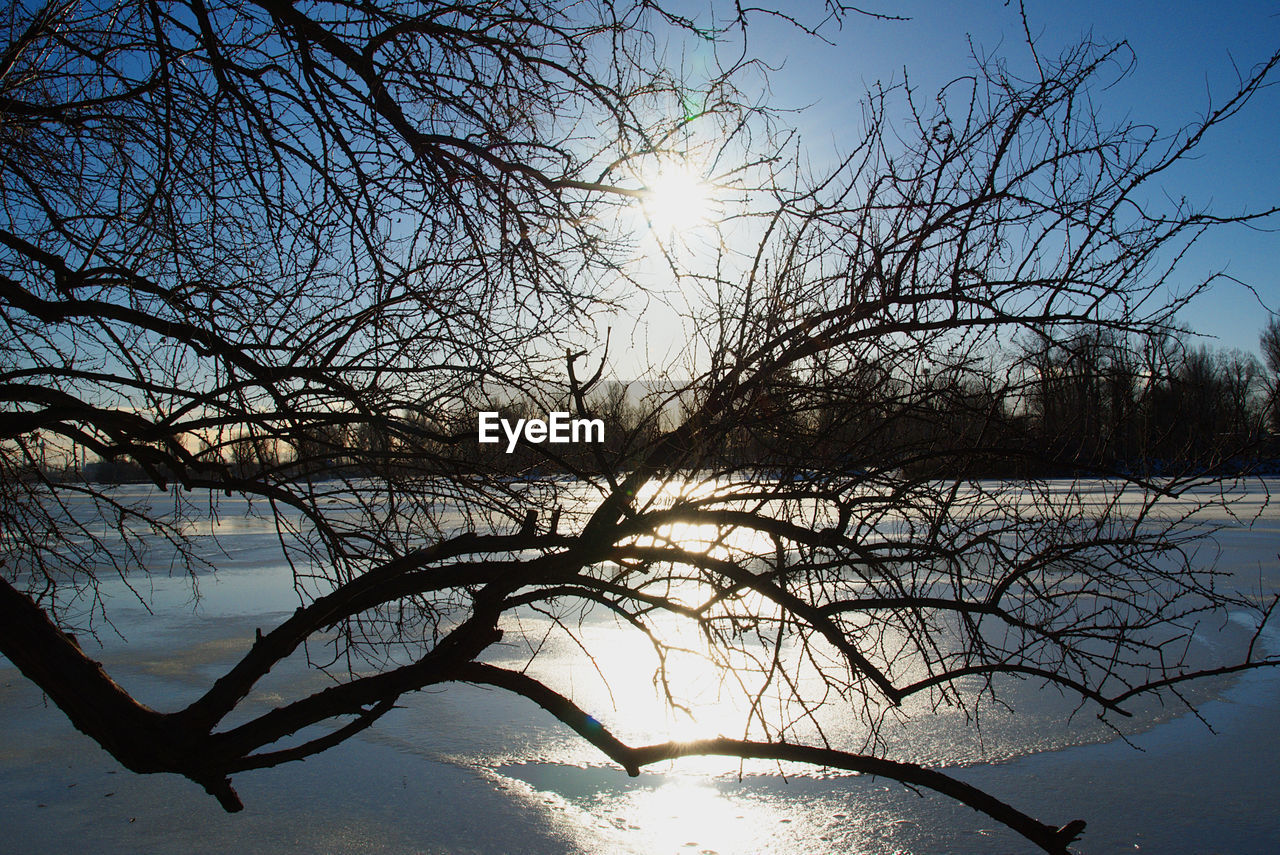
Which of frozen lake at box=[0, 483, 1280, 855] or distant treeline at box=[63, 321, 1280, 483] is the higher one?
distant treeline at box=[63, 321, 1280, 483]

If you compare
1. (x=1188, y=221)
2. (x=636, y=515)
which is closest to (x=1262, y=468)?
(x=1188, y=221)

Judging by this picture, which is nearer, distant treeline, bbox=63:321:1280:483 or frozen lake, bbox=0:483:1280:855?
distant treeline, bbox=63:321:1280:483

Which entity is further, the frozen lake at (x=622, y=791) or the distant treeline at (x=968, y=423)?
the frozen lake at (x=622, y=791)

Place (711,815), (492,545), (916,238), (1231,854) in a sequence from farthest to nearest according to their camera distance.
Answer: (711,815)
(1231,854)
(492,545)
(916,238)

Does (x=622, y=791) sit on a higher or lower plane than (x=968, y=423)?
lower

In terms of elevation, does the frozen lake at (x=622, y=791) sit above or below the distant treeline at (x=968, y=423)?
below

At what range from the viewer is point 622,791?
521 cm

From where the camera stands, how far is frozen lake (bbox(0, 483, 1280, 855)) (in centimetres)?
462

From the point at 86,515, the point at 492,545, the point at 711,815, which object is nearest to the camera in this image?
the point at 492,545

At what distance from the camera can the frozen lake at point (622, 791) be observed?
4621mm

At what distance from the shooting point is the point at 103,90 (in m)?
3.29

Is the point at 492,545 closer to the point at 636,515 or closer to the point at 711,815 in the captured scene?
the point at 636,515

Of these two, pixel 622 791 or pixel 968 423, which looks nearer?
pixel 968 423

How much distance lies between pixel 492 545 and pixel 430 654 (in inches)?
18.0
